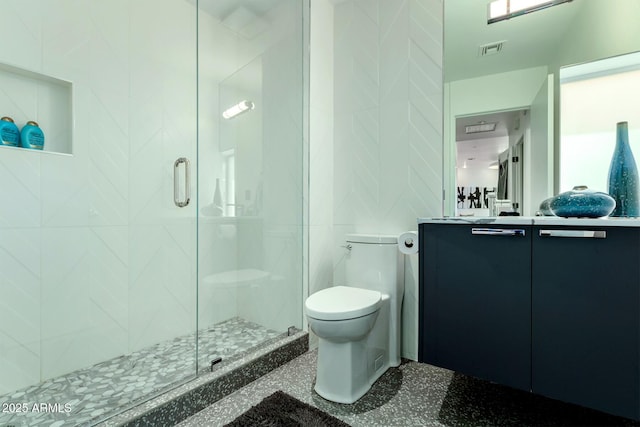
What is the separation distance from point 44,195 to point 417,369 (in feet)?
7.63

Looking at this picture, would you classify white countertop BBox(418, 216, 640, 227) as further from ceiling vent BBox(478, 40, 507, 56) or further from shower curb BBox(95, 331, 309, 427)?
shower curb BBox(95, 331, 309, 427)

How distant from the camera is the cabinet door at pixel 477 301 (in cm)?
124

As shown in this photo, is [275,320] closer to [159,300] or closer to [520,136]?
[159,300]

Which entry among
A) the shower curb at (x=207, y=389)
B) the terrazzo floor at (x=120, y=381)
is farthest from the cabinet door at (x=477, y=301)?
the terrazzo floor at (x=120, y=381)

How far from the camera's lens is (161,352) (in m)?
1.98

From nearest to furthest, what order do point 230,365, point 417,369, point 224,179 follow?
point 230,365
point 417,369
point 224,179

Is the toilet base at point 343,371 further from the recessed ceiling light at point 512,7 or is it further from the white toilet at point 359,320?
the recessed ceiling light at point 512,7

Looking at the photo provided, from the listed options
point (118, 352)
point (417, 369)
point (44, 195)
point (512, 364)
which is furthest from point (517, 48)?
point (118, 352)

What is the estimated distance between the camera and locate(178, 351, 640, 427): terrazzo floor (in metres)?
1.35

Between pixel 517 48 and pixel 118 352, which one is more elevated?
pixel 517 48

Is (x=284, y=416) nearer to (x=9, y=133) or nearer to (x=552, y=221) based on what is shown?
(x=552, y=221)

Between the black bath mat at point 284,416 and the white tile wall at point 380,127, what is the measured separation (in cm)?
79

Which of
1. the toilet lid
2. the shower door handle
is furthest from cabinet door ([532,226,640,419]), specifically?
the shower door handle

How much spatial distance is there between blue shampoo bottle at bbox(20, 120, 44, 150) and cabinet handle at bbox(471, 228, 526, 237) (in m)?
2.26
